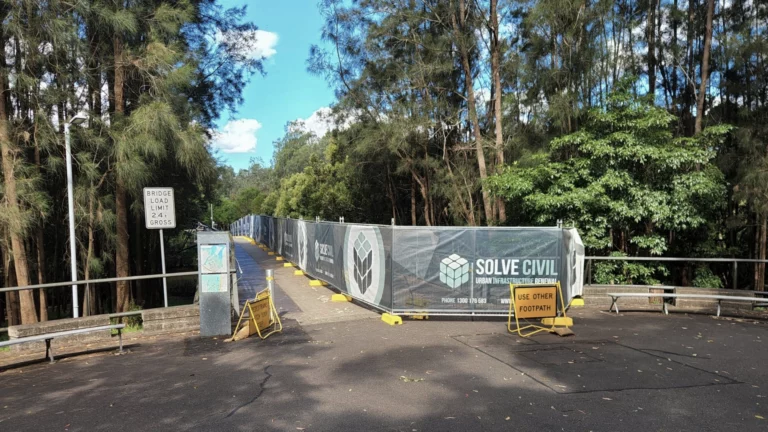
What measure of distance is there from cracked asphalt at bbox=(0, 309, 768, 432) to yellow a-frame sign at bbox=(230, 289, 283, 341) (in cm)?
33

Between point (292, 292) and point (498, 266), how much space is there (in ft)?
21.3

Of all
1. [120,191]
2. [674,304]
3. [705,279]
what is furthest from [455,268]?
[705,279]

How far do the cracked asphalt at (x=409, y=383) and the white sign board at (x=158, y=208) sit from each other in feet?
10.5

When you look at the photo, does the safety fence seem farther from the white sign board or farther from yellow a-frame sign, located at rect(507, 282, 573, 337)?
the white sign board

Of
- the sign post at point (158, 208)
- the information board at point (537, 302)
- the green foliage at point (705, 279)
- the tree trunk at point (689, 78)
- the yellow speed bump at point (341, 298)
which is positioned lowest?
the green foliage at point (705, 279)

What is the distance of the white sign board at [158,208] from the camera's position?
10.7 meters

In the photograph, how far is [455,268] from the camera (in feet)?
31.2

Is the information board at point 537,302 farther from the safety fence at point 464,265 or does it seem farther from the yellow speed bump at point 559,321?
the safety fence at point 464,265

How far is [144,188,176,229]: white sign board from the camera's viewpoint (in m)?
10.7

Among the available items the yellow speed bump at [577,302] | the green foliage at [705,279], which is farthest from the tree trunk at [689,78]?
the yellow speed bump at [577,302]

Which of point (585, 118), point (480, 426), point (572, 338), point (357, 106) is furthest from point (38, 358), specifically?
point (357, 106)

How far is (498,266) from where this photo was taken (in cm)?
951

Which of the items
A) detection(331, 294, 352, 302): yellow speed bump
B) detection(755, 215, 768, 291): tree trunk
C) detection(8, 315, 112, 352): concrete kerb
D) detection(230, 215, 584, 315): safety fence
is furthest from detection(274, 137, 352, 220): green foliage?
detection(8, 315, 112, 352): concrete kerb

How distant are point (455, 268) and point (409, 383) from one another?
3851mm
